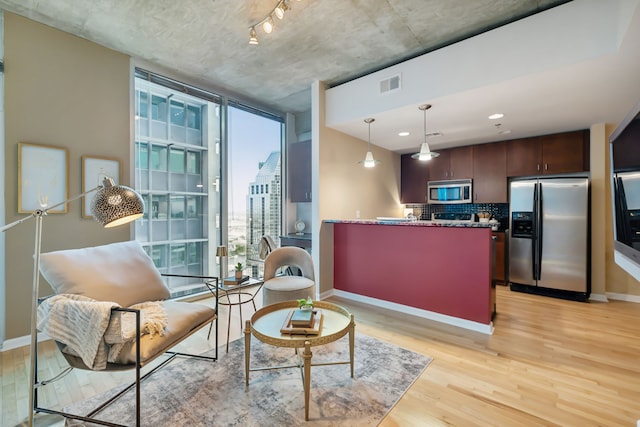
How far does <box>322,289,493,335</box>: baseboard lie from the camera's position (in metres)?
2.80

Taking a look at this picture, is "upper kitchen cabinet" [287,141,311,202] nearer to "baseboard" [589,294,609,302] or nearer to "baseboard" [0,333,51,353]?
"baseboard" [0,333,51,353]

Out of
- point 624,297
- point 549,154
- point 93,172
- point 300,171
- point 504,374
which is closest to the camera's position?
point 504,374

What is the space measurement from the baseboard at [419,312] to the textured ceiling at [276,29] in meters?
2.88

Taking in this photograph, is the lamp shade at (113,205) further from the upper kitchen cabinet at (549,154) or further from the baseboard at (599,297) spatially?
the baseboard at (599,297)

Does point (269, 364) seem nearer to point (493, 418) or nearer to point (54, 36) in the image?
point (493, 418)

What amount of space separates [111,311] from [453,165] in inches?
205

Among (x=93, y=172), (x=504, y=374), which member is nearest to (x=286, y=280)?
(x=504, y=374)

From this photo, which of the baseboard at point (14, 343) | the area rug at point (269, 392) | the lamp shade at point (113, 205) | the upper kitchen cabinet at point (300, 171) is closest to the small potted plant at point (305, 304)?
the area rug at point (269, 392)

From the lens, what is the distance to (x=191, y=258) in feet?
12.9

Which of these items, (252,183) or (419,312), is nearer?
(419,312)

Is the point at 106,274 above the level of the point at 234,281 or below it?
above

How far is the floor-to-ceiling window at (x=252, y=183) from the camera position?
418 cm

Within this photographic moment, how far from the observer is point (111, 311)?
1.48 metres

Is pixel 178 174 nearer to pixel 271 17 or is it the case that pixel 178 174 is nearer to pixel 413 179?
pixel 271 17
